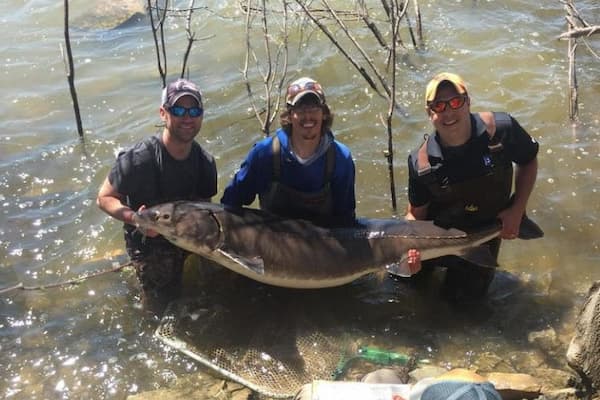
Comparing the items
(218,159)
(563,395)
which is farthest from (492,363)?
(218,159)

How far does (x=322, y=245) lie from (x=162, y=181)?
1.38 metres

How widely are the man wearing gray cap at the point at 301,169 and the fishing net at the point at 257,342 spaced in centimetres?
91

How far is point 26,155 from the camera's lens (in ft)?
25.2

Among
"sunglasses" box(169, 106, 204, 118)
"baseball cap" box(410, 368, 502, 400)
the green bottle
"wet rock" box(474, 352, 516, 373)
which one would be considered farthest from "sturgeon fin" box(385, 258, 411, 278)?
"sunglasses" box(169, 106, 204, 118)

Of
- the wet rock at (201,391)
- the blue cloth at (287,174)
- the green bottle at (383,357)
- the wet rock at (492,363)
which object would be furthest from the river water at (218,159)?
the blue cloth at (287,174)

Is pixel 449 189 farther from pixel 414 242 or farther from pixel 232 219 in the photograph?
pixel 232 219

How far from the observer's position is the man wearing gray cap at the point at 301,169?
14.9 ft

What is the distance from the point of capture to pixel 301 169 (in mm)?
4727

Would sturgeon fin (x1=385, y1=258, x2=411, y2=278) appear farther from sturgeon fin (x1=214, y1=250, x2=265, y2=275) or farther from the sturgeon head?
the sturgeon head

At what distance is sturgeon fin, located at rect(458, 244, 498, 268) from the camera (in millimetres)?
4863

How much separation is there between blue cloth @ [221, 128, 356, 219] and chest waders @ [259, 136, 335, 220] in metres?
0.03

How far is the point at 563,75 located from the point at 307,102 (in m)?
5.75

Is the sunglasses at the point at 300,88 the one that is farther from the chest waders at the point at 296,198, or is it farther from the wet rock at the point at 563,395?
the wet rock at the point at 563,395

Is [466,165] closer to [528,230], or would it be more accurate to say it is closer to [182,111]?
[528,230]
